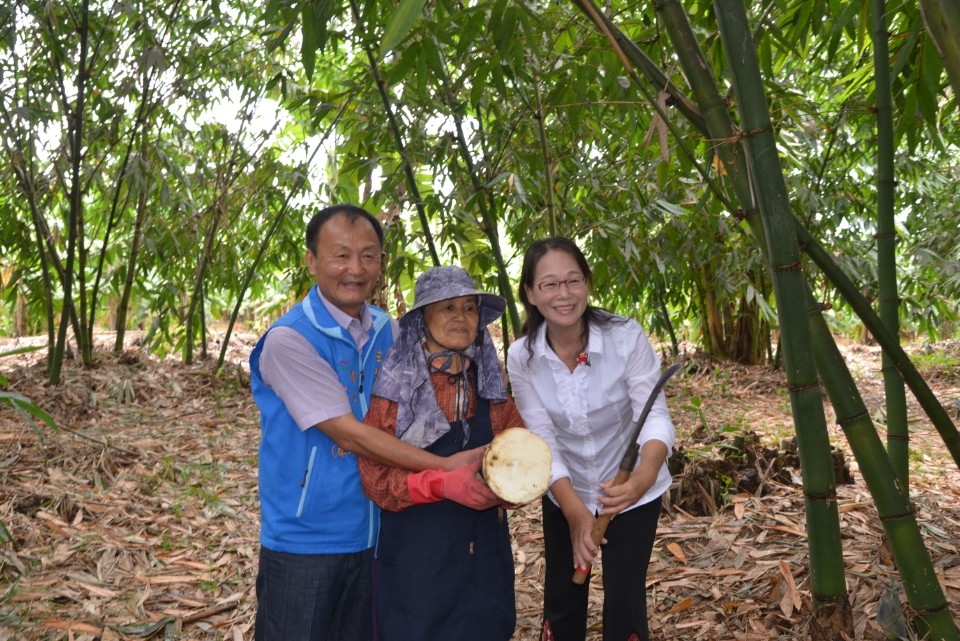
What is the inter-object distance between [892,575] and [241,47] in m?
4.68

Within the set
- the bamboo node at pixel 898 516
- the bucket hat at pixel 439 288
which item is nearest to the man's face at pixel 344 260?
the bucket hat at pixel 439 288

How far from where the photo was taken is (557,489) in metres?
1.66

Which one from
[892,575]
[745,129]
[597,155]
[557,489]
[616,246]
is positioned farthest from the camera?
[597,155]

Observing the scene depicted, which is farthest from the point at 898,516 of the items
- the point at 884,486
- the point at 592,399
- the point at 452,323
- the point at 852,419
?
the point at 452,323

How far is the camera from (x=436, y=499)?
1.45m

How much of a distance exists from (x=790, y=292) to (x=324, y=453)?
2.94 ft

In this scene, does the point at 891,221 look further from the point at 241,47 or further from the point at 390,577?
the point at 241,47

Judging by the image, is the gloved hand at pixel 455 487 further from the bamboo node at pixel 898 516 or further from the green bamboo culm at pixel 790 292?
the bamboo node at pixel 898 516

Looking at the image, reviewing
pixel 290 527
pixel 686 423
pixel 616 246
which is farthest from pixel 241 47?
pixel 290 527

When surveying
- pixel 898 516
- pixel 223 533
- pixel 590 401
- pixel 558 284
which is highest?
pixel 558 284

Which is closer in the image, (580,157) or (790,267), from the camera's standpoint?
(790,267)

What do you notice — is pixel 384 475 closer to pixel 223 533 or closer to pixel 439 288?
pixel 439 288

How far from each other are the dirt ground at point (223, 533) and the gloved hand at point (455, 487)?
85 centimetres

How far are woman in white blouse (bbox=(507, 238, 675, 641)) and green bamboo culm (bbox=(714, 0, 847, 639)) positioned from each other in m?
0.29
